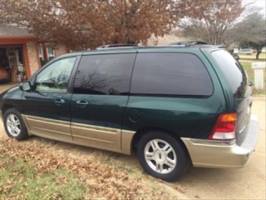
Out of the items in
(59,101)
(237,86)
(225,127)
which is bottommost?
(225,127)

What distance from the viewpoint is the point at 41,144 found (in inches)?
225

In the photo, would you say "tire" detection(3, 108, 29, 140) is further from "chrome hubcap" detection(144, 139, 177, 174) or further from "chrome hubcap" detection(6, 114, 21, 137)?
"chrome hubcap" detection(144, 139, 177, 174)

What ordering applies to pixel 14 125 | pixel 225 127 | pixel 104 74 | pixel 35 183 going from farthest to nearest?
pixel 14 125
pixel 104 74
pixel 35 183
pixel 225 127

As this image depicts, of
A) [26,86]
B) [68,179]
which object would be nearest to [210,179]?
[68,179]

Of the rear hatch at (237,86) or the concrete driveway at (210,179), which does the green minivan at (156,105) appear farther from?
the concrete driveway at (210,179)

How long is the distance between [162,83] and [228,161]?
130 centimetres

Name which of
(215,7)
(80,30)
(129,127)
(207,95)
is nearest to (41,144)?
(129,127)

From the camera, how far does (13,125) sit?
6.03 m

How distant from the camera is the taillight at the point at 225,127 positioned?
12.2ft

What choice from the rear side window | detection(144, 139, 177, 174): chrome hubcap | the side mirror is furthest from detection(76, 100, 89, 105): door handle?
the side mirror

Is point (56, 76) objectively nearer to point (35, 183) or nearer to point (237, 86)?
point (35, 183)

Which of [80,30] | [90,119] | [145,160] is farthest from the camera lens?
[80,30]

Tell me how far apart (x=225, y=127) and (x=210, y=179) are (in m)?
1.11

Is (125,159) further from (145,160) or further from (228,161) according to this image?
(228,161)
